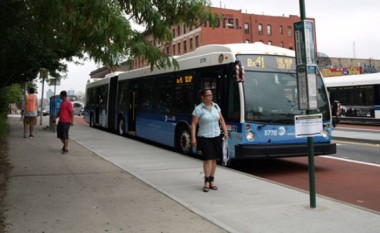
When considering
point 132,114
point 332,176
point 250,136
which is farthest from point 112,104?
point 332,176

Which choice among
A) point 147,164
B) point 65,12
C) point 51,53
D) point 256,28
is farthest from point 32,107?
point 256,28

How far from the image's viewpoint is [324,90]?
10633 mm

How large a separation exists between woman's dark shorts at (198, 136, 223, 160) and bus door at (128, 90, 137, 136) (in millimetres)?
9821

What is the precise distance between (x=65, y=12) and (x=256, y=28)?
79059 mm

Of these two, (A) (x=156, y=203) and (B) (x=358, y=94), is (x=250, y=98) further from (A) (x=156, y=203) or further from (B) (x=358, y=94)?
(B) (x=358, y=94)

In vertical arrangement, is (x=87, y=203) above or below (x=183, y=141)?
below

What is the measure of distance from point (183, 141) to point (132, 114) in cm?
557

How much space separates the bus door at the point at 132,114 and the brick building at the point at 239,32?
51298mm

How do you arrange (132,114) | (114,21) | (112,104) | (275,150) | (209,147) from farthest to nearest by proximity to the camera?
(112,104), (132,114), (275,150), (209,147), (114,21)

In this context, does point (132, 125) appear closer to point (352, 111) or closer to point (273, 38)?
point (352, 111)

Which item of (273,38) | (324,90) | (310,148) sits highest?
(273,38)

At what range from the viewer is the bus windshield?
978 cm

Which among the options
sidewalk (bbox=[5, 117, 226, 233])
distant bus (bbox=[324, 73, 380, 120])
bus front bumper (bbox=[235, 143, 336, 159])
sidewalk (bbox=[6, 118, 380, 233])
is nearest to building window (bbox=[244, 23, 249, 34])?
distant bus (bbox=[324, 73, 380, 120])

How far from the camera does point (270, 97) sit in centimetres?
994
